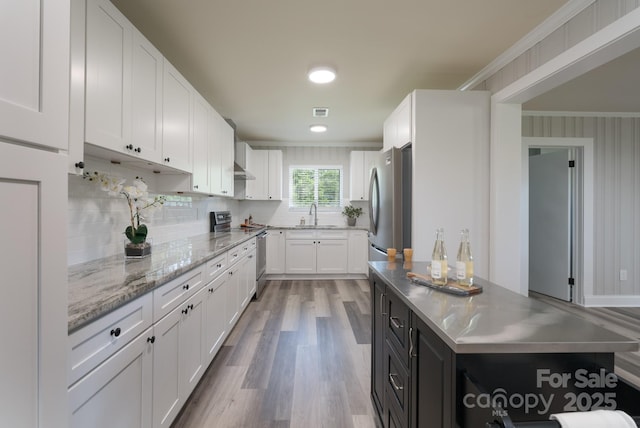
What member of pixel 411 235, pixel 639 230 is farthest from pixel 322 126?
pixel 639 230

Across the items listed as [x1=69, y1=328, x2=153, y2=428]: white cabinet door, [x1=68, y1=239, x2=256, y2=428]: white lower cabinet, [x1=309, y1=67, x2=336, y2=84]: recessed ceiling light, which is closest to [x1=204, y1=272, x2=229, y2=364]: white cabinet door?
[x1=68, y1=239, x2=256, y2=428]: white lower cabinet

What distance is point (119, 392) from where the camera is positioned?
1.11 meters

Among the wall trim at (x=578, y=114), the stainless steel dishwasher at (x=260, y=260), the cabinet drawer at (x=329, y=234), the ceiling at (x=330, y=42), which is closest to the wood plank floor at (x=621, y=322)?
the wall trim at (x=578, y=114)

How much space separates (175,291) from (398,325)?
1.19 m

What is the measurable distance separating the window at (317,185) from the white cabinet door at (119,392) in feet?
14.3

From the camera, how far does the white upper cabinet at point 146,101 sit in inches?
66.4

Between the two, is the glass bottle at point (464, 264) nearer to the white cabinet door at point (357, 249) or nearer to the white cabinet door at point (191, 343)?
the white cabinet door at point (191, 343)

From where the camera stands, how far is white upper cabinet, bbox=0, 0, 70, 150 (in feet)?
1.91

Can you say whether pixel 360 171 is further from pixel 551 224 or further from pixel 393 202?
pixel 551 224

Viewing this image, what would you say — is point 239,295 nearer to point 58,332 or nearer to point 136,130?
point 136,130

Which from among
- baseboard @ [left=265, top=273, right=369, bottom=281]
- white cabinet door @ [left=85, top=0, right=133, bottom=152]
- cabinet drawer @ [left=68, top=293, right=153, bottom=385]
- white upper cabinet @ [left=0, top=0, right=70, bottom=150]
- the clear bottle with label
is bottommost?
baseboard @ [left=265, top=273, right=369, bottom=281]

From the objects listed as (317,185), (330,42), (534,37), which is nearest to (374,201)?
(330,42)

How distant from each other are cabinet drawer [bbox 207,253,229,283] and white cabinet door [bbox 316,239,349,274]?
101 inches

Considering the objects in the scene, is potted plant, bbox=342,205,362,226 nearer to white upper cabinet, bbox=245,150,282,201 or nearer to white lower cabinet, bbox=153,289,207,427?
white upper cabinet, bbox=245,150,282,201
